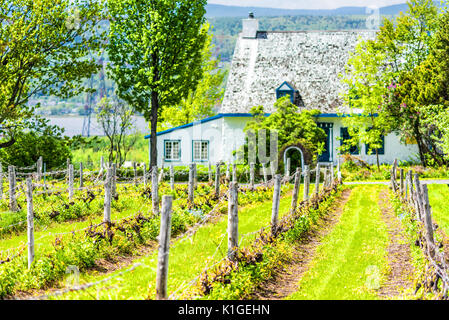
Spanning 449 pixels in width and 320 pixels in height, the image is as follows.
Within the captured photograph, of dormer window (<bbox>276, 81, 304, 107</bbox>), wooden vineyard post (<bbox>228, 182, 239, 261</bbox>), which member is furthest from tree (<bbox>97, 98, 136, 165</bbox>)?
wooden vineyard post (<bbox>228, 182, 239, 261</bbox>)

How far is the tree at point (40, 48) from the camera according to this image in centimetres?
2702

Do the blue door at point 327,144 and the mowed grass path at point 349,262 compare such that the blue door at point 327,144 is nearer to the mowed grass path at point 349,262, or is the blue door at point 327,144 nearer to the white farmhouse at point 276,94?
the white farmhouse at point 276,94

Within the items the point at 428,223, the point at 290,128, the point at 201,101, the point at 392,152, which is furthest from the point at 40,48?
the point at 201,101

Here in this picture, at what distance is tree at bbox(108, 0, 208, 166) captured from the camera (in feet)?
122

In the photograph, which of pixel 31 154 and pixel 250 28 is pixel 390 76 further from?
pixel 31 154

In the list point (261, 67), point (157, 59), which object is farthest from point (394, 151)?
point (157, 59)

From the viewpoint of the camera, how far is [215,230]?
17.8m

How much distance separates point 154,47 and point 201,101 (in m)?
17.5

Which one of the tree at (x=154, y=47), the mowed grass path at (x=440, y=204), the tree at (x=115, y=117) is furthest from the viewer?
the tree at (x=115, y=117)

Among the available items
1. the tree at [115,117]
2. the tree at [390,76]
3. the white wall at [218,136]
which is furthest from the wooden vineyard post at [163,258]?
the tree at [115,117]

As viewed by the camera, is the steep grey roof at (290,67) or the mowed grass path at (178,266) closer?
the mowed grass path at (178,266)

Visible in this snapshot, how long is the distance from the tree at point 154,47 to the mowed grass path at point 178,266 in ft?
62.6
